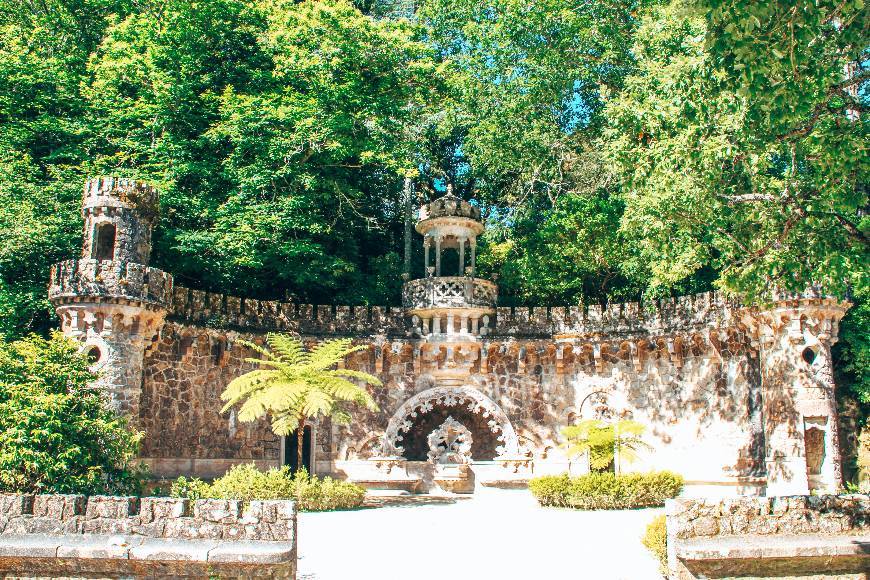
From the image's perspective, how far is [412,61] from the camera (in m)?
26.1

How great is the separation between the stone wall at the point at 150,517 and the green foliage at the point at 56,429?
2297 mm

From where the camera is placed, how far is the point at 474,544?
12.7 m

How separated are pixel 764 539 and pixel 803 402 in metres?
9.09

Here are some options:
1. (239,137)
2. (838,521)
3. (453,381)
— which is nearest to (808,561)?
(838,521)

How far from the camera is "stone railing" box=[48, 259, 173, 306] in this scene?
1672cm

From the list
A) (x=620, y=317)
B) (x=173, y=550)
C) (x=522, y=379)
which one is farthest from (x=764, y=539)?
(x=522, y=379)

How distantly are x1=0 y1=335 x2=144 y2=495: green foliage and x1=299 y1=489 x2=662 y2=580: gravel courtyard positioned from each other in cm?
347

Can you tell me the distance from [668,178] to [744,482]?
9.41 metres

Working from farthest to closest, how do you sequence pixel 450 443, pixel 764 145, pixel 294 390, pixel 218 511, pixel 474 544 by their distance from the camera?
pixel 450 443 < pixel 294 390 < pixel 474 544 < pixel 764 145 < pixel 218 511

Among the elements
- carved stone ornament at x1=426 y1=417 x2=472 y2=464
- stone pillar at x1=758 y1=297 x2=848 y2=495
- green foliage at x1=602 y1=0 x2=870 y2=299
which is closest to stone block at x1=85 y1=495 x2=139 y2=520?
green foliage at x1=602 y1=0 x2=870 y2=299

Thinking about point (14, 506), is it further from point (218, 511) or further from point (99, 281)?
point (99, 281)

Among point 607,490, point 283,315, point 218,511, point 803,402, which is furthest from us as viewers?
point 283,315

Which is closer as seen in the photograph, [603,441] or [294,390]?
[294,390]

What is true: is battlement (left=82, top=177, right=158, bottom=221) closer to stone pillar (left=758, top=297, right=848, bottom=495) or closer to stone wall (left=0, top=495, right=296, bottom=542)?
stone wall (left=0, top=495, right=296, bottom=542)
